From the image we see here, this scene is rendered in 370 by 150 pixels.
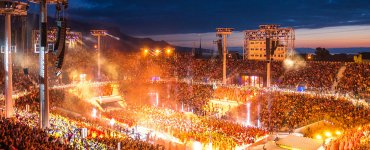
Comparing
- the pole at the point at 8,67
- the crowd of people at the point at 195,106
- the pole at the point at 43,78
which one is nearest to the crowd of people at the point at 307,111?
the crowd of people at the point at 195,106

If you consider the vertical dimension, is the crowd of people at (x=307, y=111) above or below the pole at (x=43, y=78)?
below

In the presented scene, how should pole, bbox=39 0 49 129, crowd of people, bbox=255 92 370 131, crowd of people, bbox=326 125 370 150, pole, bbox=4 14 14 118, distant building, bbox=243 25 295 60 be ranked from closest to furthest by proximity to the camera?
crowd of people, bbox=326 125 370 150, pole, bbox=39 0 49 129, pole, bbox=4 14 14 118, crowd of people, bbox=255 92 370 131, distant building, bbox=243 25 295 60

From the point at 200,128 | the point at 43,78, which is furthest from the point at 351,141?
the point at 43,78

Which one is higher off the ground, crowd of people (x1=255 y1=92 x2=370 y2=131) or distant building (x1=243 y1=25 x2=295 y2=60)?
distant building (x1=243 y1=25 x2=295 y2=60)

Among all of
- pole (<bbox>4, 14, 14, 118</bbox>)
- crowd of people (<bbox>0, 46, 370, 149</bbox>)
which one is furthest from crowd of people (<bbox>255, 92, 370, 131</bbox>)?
pole (<bbox>4, 14, 14, 118</bbox>)

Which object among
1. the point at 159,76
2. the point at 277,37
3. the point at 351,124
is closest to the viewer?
the point at 351,124

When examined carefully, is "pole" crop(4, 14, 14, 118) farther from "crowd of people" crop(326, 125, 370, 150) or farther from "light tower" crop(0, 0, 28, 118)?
"crowd of people" crop(326, 125, 370, 150)

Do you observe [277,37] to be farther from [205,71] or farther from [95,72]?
[95,72]

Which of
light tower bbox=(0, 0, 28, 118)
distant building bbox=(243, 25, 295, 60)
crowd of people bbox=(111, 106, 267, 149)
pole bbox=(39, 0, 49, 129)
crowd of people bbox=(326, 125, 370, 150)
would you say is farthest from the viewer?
distant building bbox=(243, 25, 295, 60)

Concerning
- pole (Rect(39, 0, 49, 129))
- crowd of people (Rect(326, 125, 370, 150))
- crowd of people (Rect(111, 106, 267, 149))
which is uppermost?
pole (Rect(39, 0, 49, 129))

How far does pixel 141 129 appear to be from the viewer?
826 inches

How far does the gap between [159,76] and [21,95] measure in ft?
55.0

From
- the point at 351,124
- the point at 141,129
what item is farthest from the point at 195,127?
the point at 351,124

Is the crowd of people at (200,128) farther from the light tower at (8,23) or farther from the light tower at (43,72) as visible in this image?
the light tower at (8,23)
